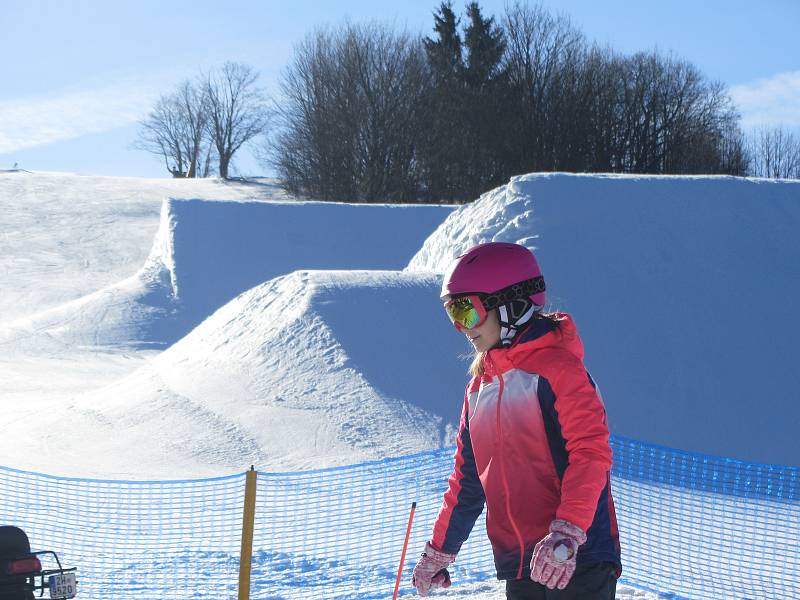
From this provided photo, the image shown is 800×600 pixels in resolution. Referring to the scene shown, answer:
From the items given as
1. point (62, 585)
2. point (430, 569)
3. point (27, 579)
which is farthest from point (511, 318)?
point (27, 579)

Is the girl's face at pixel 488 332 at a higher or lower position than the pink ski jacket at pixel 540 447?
higher

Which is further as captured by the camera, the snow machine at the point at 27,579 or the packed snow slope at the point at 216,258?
the packed snow slope at the point at 216,258

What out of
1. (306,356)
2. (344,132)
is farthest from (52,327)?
(344,132)

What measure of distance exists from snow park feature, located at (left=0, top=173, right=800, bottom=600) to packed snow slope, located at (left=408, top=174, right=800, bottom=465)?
0.03 meters

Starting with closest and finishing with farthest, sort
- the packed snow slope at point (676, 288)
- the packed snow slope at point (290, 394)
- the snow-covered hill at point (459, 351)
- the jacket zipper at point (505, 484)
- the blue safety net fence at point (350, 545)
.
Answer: the jacket zipper at point (505, 484) → the blue safety net fence at point (350, 545) → the packed snow slope at point (290, 394) → the snow-covered hill at point (459, 351) → the packed snow slope at point (676, 288)

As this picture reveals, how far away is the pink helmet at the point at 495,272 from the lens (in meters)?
2.66

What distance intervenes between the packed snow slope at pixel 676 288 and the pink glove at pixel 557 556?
310 inches

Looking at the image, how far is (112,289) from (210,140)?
36.5 metres

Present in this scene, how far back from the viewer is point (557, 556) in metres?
2.34

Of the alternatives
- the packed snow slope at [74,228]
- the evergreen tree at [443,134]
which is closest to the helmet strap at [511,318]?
the packed snow slope at [74,228]

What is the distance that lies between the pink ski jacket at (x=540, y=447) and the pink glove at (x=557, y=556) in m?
0.04

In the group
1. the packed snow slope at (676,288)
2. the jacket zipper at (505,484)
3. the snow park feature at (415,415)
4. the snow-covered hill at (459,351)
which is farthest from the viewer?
the packed snow slope at (676,288)

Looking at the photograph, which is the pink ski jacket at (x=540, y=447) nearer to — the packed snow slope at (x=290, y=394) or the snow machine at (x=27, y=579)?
the snow machine at (x=27, y=579)

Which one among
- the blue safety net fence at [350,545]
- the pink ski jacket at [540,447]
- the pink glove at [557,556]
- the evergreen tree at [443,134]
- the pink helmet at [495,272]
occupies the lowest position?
the blue safety net fence at [350,545]
